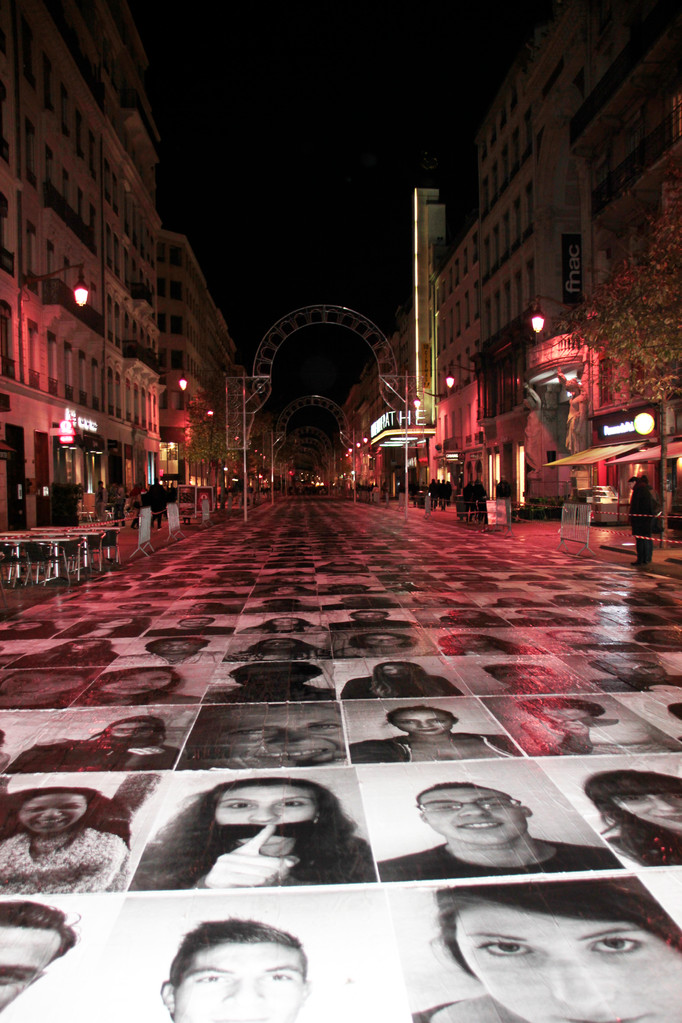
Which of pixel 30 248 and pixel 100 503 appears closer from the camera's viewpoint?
pixel 30 248

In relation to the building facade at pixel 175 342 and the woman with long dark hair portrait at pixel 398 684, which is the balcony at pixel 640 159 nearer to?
the woman with long dark hair portrait at pixel 398 684

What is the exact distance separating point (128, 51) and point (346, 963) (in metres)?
51.4

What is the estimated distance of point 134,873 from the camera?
10.9 feet

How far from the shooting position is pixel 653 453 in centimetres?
2214

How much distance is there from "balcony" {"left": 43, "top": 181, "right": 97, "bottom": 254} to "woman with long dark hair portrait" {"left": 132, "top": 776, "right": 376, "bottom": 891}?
30.3 m

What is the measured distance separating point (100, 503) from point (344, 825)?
2998 centimetres

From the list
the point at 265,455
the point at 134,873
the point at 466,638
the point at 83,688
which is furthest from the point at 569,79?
the point at 265,455

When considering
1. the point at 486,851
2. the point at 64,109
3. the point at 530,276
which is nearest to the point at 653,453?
the point at 530,276

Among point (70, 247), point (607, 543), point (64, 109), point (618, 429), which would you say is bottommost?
point (607, 543)

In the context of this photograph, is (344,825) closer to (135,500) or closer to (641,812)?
(641,812)

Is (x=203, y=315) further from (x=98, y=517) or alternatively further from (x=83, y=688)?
(x=83, y=688)

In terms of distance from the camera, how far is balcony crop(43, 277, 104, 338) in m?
29.0

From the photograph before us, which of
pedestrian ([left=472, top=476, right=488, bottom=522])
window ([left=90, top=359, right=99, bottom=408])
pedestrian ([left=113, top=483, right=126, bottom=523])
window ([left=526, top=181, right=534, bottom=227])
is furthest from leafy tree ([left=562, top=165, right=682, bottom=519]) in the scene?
window ([left=90, top=359, right=99, bottom=408])

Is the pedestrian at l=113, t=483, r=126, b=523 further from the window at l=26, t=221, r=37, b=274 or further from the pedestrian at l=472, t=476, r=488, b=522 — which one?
the pedestrian at l=472, t=476, r=488, b=522
